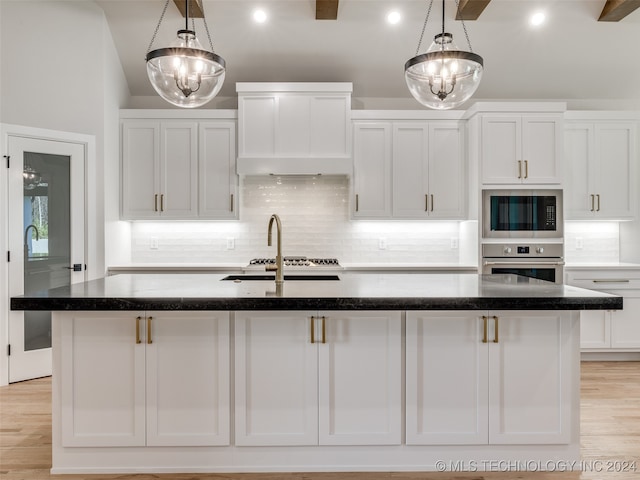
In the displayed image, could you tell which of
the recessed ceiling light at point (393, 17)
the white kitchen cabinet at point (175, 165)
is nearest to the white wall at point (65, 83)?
the white kitchen cabinet at point (175, 165)

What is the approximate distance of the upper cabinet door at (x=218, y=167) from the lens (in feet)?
15.6

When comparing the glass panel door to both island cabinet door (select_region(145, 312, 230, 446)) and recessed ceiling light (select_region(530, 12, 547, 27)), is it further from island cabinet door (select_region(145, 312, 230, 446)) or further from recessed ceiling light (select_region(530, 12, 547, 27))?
recessed ceiling light (select_region(530, 12, 547, 27))

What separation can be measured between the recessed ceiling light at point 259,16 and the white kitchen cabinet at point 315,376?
3264 millimetres

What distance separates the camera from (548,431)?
92.4 inches

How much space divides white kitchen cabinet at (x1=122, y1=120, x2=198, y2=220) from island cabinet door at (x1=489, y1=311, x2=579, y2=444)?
3.42 m

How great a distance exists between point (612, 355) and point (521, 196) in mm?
1895

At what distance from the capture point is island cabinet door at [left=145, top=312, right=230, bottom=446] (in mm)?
2320

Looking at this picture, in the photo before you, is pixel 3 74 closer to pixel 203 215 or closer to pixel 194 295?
pixel 203 215

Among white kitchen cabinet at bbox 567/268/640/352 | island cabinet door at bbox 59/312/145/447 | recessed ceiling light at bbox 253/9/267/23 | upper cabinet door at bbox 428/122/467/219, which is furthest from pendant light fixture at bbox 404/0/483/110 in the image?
white kitchen cabinet at bbox 567/268/640/352

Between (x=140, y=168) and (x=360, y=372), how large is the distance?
3486mm

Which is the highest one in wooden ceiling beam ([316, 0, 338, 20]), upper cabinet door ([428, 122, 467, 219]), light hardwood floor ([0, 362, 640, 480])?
wooden ceiling beam ([316, 0, 338, 20])

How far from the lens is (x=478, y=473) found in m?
2.37

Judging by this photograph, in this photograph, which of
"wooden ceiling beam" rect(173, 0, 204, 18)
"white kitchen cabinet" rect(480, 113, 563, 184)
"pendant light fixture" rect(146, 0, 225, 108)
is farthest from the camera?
"white kitchen cabinet" rect(480, 113, 563, 184)

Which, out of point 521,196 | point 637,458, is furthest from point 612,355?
point 637,458
